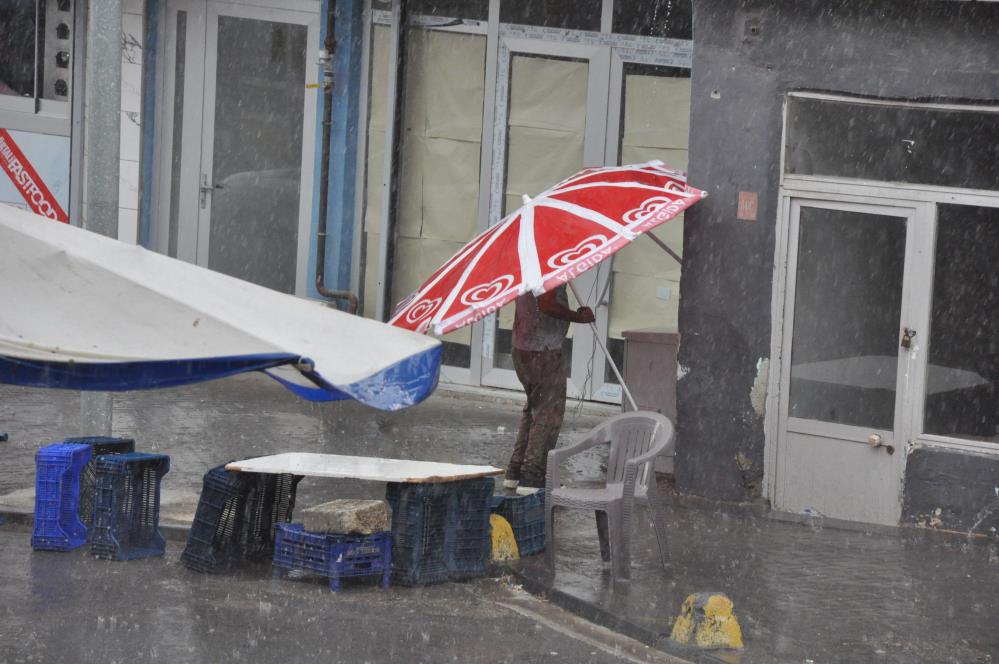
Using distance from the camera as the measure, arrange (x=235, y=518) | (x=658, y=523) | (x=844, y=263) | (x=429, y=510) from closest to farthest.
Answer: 1. (x=429, y=510)
2. (x=235, y=518)
3. (x=658, y=523)
4. (x=844, y=263)

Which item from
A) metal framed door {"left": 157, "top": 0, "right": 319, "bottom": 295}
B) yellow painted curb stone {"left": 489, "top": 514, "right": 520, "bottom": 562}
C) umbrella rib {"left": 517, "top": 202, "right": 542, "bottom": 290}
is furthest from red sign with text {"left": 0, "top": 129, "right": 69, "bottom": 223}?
yellow painted curb stone {"left": 489, "top": 514, "right": 520, "bottom": 562}

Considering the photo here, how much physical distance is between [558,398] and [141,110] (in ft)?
24.3

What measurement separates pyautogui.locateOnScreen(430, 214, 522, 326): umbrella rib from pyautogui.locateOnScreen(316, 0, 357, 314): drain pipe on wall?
17.8ft

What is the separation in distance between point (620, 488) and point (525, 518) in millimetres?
761

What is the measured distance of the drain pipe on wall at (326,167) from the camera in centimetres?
1515

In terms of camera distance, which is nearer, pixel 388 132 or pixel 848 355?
pixel 848 355

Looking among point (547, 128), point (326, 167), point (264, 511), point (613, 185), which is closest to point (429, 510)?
point (264, 511)

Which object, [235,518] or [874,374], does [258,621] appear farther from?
[874,374]

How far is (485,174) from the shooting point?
14.7m

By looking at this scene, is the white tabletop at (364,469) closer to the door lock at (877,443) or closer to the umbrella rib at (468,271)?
the umbrella rib at (468,271)

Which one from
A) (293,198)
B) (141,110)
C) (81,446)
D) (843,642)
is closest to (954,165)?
(843,642)

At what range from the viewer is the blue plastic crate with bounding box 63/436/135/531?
30.7 ft

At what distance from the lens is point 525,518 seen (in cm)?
941

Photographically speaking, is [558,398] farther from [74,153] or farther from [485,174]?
[74,153]
